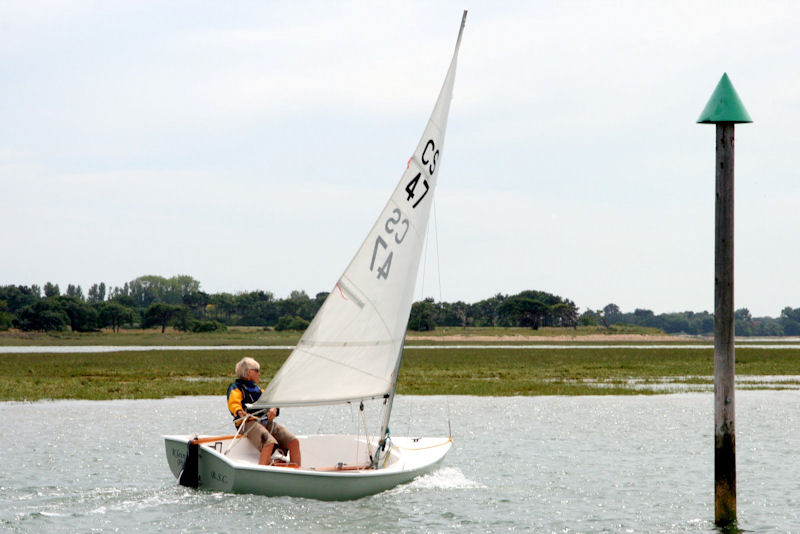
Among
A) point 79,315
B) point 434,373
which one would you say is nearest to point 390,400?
point 434,373

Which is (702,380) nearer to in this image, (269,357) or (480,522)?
(269,357)

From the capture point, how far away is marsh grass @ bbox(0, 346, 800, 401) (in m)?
45.1

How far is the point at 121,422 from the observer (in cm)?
3253

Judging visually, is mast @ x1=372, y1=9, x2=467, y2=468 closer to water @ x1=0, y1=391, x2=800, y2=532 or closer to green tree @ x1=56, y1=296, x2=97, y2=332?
water @ x1=0, y1=391, x2=800, y2=532

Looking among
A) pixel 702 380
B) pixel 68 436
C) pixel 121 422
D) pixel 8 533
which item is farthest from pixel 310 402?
pixel 702 380

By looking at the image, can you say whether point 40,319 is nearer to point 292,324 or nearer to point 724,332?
point 292,324

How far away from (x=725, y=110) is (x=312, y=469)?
983 cm

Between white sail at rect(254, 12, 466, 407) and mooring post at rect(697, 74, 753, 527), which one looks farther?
white sail at rect(254, 12, 466, 407)

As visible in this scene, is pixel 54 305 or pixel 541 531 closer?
pixel 541 531

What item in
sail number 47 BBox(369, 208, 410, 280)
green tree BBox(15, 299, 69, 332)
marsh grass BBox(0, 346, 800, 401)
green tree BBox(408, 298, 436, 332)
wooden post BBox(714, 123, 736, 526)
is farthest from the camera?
green tree BBox(15, 299, 69, 332)

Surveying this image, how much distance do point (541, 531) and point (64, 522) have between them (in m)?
8.08

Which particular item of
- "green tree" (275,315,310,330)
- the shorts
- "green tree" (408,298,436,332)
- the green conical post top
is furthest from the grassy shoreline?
"green tree" (275,315,310,330)

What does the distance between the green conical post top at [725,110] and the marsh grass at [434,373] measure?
92.5ft

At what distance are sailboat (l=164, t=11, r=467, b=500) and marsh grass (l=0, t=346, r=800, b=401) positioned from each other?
2558 cm
